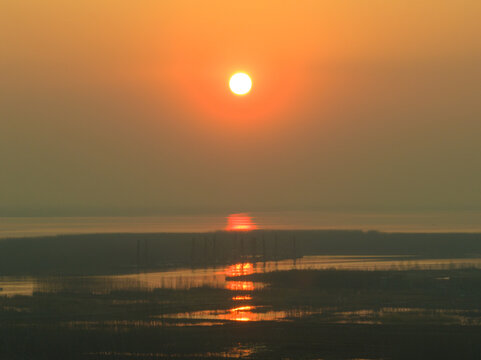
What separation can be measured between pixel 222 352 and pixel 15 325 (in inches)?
386

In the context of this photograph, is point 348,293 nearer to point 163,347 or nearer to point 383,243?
point 163,347

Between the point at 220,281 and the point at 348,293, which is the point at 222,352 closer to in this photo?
the point at 348,293

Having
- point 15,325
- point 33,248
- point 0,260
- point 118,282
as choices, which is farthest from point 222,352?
point 33,248

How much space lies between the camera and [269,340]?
3119 centimetres

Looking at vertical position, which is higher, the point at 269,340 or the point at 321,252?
the point at 321,252

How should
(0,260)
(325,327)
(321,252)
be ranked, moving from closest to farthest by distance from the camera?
(325,327) < (0,260) < (321,252)

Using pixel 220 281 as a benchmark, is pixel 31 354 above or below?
below

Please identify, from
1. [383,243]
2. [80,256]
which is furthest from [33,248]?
[383,243]

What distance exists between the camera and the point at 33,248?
70.4 m

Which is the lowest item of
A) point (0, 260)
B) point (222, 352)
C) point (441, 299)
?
point (222, 352)

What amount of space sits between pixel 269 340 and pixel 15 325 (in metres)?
11.0

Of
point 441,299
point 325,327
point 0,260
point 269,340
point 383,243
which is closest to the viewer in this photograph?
point 269,340

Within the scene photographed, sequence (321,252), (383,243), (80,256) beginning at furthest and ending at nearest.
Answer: (383,243)
(321,252)
(80,256)

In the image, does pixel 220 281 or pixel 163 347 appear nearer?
pixel 163 347
